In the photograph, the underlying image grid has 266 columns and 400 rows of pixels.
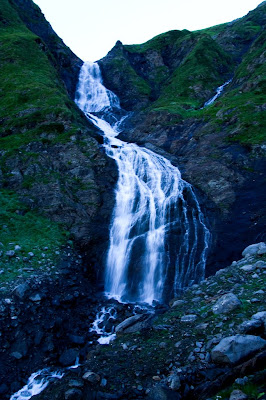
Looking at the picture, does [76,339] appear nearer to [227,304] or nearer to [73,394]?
[73,394]

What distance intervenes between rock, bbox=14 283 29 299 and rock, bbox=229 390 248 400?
9257mm

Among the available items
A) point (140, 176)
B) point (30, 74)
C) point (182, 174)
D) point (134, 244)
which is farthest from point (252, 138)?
point (30, 74)

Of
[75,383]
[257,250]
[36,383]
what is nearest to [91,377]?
[75,383]

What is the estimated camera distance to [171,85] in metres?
46.6

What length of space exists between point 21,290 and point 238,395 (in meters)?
9.53

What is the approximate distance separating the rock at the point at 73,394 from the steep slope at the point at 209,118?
414 inches

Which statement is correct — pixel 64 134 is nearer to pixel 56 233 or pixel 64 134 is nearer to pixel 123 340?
pixel 56 233

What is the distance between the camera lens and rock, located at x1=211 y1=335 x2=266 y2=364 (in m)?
5.85

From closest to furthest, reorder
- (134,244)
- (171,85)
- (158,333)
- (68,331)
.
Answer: (158,333)
(68,331)
(134,244)
(171,85)

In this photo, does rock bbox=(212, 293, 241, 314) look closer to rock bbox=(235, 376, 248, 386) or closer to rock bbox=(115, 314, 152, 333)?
rock bbox=(115, 314, 152, 333)

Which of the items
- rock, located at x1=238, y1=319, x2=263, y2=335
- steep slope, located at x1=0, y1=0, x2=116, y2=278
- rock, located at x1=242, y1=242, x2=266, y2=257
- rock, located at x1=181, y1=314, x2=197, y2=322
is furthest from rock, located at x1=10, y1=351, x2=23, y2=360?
rock, located at x1=242, y1=242, x2=266, y2=257

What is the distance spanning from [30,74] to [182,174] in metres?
23.7

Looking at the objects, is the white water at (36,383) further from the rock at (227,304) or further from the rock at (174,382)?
the rock at (227,304)

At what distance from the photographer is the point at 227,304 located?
26.2 feet
